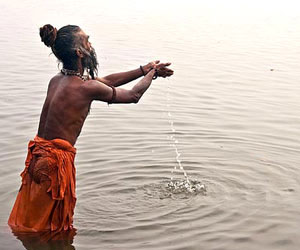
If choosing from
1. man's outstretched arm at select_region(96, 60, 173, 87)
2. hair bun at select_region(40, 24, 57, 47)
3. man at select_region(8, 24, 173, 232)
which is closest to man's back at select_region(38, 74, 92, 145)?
man at select_region(8, 24, 173, 232)

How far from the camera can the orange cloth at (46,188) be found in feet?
15.5

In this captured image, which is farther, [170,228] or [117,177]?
[117,177]

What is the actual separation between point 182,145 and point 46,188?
3.38m

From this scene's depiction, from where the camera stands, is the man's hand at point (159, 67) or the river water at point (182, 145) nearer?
the man's hand at point (159, 67)

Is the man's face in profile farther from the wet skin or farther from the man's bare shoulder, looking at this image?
the man's bare shoulder

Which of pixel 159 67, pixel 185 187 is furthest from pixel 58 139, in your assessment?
pixel 185 187

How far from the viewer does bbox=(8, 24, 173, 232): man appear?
472cm

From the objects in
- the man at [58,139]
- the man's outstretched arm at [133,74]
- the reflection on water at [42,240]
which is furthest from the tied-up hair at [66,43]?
the reflection on water at [42,240]

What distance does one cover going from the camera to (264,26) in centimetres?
1933

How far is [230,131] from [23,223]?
4.20 metres

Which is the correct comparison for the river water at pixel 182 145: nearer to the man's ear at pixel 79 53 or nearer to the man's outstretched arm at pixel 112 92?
the man's outstretched arm at pixel 112 92

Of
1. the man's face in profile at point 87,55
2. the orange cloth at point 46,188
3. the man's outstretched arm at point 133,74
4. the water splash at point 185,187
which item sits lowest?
the water splash at point 185,187

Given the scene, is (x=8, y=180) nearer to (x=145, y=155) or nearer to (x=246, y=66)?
(x=145, y=155)

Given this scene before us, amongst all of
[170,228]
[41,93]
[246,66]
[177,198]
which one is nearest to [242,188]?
[177,198]
